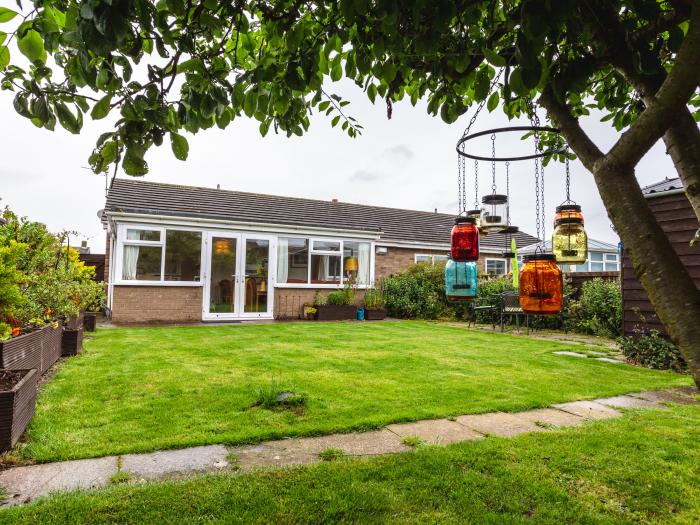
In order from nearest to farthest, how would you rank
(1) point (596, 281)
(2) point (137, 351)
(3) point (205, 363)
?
1. (3) point (205, 363)
2. (2) point (137, 351)
3. (1) point (596, 281)

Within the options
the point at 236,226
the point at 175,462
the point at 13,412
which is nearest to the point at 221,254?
the point at 236,226

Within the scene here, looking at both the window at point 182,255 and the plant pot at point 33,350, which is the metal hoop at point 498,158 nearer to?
the plant pot at point 33,350

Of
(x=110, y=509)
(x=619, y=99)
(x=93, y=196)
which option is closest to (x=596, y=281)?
(x=619, y=99)

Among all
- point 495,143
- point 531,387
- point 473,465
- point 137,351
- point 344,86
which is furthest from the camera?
point 137,351

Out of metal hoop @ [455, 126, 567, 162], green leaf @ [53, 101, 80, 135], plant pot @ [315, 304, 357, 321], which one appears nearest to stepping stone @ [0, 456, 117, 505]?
green leaf @ [53, 101, 80, 135]

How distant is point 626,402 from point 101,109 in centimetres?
523

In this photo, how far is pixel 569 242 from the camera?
2.99m

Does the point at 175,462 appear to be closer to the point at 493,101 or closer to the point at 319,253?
the point at 493,101

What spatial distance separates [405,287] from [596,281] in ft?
19.0

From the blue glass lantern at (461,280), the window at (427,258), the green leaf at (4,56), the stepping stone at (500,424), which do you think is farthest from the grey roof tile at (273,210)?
the green leaf at (4,56)

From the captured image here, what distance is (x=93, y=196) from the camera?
14812mm

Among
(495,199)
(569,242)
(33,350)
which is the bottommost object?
(33,350)

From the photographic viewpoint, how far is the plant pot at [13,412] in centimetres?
276

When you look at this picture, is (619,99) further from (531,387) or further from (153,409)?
(153,409)
